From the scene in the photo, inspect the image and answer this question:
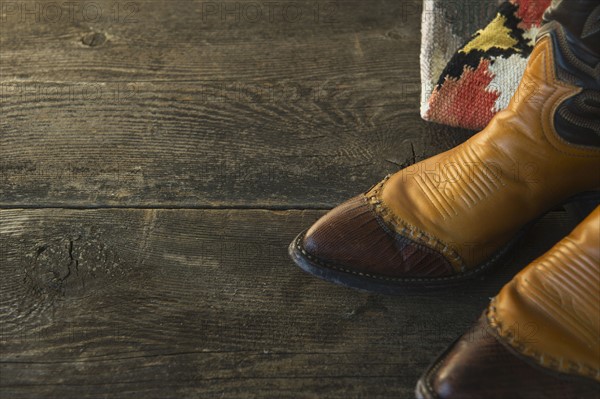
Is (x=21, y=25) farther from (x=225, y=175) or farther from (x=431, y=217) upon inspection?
(x=431, y=217)

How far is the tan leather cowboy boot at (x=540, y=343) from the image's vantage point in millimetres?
726

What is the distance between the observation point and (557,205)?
0.90m

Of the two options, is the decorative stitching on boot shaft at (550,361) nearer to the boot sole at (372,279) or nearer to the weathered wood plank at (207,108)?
the boot sole at (372,279)

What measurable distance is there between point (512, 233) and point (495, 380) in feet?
0.79

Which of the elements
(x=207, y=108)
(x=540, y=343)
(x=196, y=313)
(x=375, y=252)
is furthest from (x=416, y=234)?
(x=207, y=108)

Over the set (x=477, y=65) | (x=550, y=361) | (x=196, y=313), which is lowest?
(x=196, y=313)

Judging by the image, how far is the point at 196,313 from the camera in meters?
0.90

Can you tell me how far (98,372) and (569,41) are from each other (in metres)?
0.73

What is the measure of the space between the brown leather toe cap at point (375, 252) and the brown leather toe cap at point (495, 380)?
14 centimetres

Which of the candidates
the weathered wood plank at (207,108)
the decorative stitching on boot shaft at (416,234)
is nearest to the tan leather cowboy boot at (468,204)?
the decorative stitching on boot shaft at (416,234)

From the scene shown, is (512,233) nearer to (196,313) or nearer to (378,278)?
(378,278)

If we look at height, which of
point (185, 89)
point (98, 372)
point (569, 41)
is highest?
point (569, 41)

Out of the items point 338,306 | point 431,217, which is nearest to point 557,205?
point 431,217

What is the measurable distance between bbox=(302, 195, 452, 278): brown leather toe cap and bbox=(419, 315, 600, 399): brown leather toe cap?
0.46 feet
